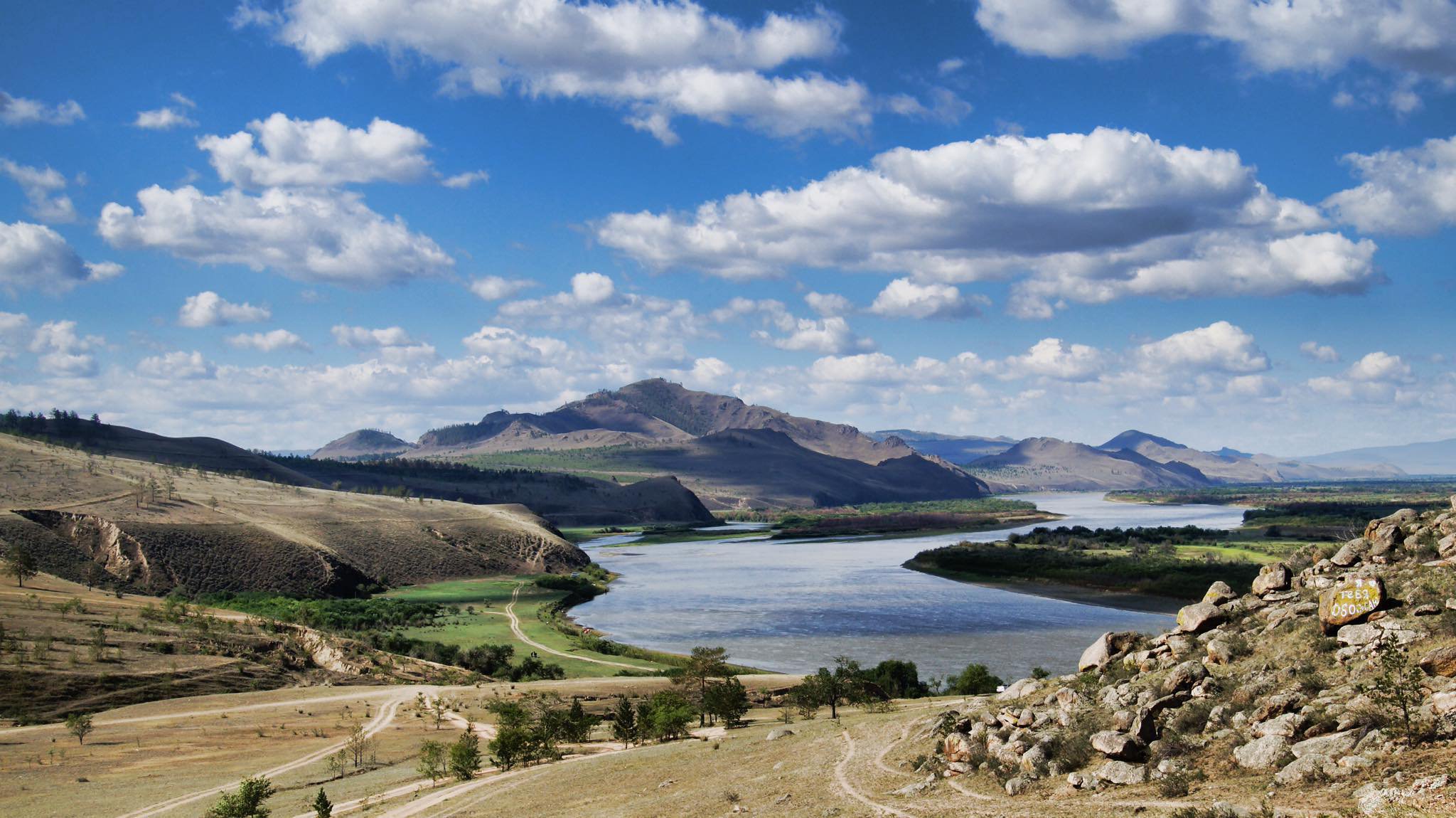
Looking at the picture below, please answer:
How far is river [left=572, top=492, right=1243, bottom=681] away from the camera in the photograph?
68.6m

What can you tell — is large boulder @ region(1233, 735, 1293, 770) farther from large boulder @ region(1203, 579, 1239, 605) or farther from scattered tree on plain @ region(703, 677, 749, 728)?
scattered tree on plain @ region(703, 677, 749, 728)

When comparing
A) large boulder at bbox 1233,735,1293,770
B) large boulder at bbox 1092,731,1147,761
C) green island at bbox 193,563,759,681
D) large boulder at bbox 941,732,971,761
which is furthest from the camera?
green island at bbox 193,563,759,681

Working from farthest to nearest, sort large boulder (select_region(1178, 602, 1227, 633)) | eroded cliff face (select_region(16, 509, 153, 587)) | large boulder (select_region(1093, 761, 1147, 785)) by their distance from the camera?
1. eroded cliff face (select_region(16, 509, 153, 587))
2. large boulder (select_region(1178, 602, 1227, 633))
3. large boulder (select_region(1093, 761, 1147, 785))

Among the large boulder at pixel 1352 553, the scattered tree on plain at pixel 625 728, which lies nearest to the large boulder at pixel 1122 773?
the large boulder at pixel 1352 553

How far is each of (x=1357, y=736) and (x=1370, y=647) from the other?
411cm

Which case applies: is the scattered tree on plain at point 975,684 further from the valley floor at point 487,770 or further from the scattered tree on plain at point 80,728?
the scattered tree on plain at point 80,728

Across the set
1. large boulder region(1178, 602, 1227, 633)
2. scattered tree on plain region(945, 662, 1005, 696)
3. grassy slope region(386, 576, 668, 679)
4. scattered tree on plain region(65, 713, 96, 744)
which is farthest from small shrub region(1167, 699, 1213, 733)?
grassy slope region(386, 576, 668, 679)

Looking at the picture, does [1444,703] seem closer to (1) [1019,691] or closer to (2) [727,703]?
(1) [1019,691]

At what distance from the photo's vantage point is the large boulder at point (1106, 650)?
81.3ft

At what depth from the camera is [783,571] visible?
134m

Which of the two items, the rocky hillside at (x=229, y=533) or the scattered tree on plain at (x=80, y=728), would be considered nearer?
the scattered tree on plain at (x=80, y=728)

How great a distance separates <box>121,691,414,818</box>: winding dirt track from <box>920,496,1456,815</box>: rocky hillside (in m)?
27.7

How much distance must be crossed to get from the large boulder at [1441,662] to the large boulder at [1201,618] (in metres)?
6.81

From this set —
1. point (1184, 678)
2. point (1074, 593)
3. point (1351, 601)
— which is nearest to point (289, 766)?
point (1184, 678)
